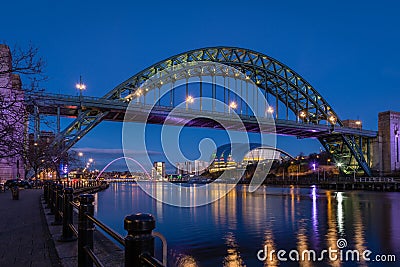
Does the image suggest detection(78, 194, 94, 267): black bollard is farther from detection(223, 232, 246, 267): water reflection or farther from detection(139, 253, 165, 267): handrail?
detection(223, 232, 246, 267): water reflection

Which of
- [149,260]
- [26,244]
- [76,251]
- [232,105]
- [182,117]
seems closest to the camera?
[149,260]

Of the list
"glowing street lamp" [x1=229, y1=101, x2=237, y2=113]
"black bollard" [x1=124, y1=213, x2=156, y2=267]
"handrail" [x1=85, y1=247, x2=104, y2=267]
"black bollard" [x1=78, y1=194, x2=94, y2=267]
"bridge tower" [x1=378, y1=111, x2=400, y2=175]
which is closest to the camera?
"black bollard" [x1=124, y1=213, x2=156, y2=267]

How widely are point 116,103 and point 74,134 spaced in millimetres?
7536

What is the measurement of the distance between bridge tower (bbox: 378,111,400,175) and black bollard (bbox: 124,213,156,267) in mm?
80287

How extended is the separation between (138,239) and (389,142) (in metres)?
80.6

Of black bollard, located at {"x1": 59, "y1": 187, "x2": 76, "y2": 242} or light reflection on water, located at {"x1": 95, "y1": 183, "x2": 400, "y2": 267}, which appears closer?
black bollard, located at {"x1": 59, "y1": 187, "x2": 76, "y2": 242}

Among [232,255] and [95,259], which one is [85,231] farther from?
[232,255]

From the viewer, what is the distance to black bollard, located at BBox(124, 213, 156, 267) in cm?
299

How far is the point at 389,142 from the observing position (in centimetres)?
7469

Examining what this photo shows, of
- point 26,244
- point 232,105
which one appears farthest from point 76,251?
point 232,105

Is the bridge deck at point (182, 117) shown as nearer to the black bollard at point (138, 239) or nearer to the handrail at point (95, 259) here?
the handrail at point (95, 259)

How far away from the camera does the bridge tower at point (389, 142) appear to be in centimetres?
7494

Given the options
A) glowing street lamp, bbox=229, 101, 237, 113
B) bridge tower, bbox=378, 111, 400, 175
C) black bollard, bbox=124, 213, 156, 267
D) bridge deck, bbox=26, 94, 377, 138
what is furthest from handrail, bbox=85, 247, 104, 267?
bridge tower, bbox=378, 111, 400, 175

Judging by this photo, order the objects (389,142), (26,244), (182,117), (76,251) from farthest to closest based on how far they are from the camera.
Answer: (389,142)
(182,117)
(26,244)
(76,251)
